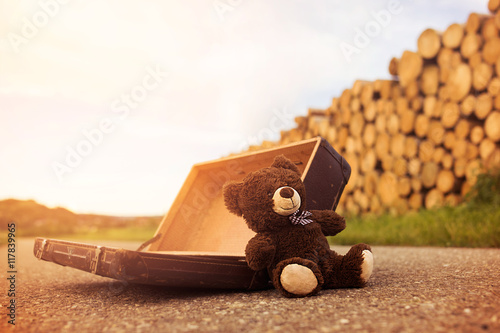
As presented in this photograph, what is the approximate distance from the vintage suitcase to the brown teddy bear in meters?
0.18

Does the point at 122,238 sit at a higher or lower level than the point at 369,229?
lower

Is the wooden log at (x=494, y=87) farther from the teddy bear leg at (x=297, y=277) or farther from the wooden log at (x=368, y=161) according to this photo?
the teddy bear leg at (x=297, y=277)

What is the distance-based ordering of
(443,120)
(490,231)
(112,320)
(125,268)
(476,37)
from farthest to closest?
(443,120), (476,37), (490,231), (125,268), (112,320)

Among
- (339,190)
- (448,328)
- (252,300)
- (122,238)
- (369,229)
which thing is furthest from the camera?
(122,238)

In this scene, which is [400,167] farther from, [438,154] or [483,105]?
[483,105]

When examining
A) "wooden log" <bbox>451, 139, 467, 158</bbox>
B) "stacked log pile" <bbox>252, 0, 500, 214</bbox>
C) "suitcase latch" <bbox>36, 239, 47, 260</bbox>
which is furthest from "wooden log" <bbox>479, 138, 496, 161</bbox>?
"suitcase latch" <bbox>36, 239, 47, 260</bbox>

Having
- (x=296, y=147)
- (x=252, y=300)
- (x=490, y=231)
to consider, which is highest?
(x=296, y=147)

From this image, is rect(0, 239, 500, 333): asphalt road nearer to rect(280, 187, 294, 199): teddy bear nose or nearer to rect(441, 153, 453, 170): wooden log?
rect(280, 187, 294, 199): teddy bear nose

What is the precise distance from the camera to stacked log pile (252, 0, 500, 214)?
16.9ft

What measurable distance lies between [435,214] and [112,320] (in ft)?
15.4

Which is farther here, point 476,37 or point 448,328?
point 476,37

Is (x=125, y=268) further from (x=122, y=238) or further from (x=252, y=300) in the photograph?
(x=122, y=238)

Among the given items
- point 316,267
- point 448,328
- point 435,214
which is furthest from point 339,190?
point 435,214

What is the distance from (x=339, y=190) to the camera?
8.31 ft
